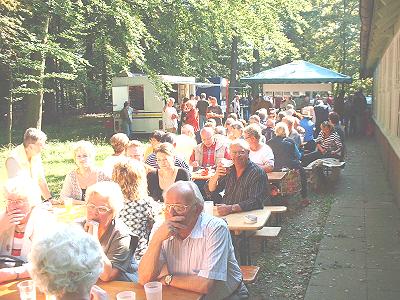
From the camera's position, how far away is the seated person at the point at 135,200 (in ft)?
14.5

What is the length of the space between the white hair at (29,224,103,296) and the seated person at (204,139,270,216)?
3.12 m

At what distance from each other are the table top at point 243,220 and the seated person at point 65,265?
264cm

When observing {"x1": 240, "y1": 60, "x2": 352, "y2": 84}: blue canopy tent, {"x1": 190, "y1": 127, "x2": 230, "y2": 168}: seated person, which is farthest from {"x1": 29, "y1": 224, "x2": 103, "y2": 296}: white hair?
{"x1": 240, "y1": 60, "x2": 352, "y2": 84}: blue canopy tent

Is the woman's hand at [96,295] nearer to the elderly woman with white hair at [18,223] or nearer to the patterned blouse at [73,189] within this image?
the elderly woman with white hair at [18,223]

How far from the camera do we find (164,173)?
6.00 metres

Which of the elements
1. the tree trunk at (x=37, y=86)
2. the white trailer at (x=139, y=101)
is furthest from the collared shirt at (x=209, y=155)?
the white trailer at (x=139, y=101)

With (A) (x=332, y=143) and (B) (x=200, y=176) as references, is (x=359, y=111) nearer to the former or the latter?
(A) (x=332, y=143)

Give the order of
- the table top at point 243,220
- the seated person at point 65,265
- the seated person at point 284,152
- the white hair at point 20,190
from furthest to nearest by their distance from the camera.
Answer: the seated person at point 284,152 < the table top at point 243,220 < the white hair at point 20,190 < the seated person at point 65,265

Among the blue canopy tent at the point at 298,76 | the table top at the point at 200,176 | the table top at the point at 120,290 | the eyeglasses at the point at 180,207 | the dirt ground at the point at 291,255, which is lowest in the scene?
the dirt ground at the point at 291,255

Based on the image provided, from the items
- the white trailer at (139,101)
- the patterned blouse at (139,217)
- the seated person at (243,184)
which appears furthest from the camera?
the white trailer at (139,101)

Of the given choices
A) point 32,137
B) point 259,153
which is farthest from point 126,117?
point 32,137

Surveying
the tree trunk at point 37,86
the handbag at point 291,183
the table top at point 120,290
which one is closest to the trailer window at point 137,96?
the tree trunk at point 37,86

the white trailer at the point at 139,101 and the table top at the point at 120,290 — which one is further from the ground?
the white trailer at the point at 139,101

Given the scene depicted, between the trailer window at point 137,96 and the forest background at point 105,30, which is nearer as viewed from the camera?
the forest background at point 105,30
